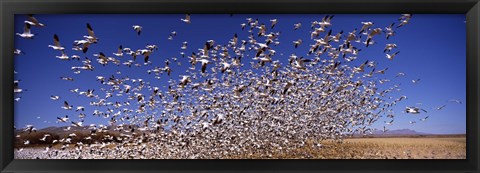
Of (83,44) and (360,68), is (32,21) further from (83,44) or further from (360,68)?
(360,68)

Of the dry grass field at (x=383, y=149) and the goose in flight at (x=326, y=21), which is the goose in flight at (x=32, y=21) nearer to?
the dry grass field at (x=383, y=149)

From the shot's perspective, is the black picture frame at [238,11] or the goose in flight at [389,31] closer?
the black picture frame at [238,11]

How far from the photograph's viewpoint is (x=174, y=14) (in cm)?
406

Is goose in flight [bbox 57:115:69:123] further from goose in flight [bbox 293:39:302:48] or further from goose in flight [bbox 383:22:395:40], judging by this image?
goose in flight [bbox 383:22:395:40]

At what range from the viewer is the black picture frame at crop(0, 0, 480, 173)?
3.81 m

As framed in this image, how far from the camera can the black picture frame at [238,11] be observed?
3809 millimetres

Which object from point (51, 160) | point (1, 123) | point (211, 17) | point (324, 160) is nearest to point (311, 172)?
point (324, 160)

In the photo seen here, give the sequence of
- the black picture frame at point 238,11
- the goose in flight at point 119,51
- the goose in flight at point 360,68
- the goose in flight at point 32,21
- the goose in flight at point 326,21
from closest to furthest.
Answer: the black picture frame at point 238,11
the goose in flight at point 32,21
the goose in flight at point 326,21
the goose in flight at point 119,51
the goose in flight at point 360,68

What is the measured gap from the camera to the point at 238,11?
152 inches

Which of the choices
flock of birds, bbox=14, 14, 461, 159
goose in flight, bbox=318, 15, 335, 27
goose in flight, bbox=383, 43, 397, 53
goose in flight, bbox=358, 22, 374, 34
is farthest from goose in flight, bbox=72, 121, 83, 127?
goose in flight, bbox=383, 43, 397, 53

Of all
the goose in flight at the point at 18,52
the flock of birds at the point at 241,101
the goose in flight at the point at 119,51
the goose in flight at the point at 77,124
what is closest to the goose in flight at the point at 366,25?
the flock of birds at the point at 241,101

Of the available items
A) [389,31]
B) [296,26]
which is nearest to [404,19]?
[389,31]

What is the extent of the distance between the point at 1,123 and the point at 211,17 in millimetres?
1921

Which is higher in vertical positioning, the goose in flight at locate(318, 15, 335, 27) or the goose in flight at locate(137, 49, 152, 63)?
the goose in flight at locate(318, 15, 335, 27)
